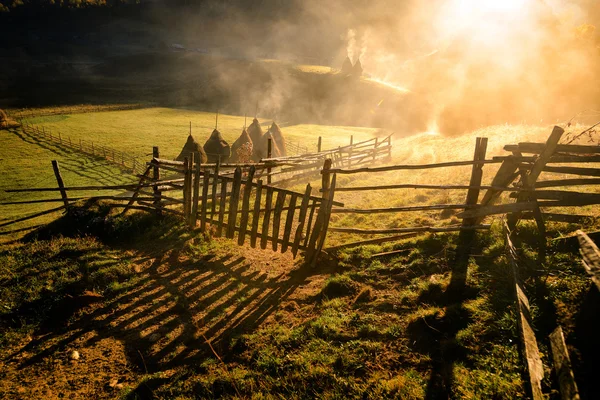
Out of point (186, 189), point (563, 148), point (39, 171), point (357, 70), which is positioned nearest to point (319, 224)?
point (186, 189)

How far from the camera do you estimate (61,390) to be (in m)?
4.26

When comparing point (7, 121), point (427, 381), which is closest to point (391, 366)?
point (427, 381)

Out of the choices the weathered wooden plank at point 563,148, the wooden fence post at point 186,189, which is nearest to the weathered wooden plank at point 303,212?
the wooden fence post at point 186,189

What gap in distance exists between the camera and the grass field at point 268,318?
375 centimetres

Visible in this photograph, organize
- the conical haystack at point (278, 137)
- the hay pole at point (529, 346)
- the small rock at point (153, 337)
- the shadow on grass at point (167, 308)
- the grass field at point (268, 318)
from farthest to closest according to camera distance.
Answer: the conical haystack at point (278, 137)
the small rock at point (153, 337)
the shadow on grass at point (167, 308)
the grass field at point (268, 318)
the hay pole at point (529, 346)

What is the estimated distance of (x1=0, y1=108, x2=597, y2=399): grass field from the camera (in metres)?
3.75

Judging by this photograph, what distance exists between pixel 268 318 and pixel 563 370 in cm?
412

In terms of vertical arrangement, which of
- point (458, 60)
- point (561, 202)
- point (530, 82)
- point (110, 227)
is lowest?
point (110, 227)

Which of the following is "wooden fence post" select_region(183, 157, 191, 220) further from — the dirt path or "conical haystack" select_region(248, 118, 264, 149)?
"conical haystack" select_region(248, 118, 264, 149)

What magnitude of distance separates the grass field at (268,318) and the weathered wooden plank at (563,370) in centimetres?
23

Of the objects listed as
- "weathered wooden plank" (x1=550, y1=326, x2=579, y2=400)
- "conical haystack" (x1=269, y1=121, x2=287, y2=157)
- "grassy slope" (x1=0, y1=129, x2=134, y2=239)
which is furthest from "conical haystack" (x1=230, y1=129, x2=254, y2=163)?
"weathered wooden plank" (x1=550, y1=326, x2=579, y2=400)

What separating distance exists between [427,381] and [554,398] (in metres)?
1.18

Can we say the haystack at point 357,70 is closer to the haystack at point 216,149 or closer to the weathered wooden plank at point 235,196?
the haystack at point 216,149

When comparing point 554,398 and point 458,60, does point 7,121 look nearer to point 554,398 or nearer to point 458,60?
point 554,398
